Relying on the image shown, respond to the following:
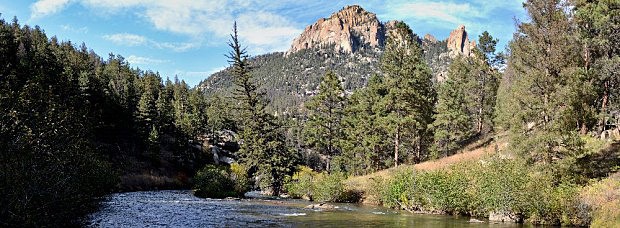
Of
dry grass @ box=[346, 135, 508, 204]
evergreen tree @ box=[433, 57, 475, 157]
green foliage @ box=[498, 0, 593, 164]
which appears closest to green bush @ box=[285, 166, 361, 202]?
dry grass @ box=[346, 135, 508, 204]

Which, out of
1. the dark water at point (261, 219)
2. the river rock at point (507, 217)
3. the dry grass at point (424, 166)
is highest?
the dry grass at point (424, 166)

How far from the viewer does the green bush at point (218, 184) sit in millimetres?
54125

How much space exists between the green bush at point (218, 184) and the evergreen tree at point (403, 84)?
1904 centimetres

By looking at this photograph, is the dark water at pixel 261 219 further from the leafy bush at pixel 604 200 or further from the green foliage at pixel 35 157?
the leafy bush at pixel 604 200

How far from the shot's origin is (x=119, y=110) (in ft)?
335

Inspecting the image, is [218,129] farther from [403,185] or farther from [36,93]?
[36,93]

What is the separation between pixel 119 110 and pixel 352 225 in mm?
88249

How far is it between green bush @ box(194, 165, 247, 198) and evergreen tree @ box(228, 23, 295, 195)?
340 centimetres

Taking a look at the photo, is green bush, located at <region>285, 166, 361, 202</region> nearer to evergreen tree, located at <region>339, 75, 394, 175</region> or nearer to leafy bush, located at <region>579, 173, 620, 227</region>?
evergreen tree, located at <region>339, 75, 394, 175</region>

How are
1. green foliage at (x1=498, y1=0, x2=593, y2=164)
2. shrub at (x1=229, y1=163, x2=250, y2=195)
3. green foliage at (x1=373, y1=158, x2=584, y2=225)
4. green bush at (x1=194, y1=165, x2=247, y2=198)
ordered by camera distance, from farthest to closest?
1. shrub at (x1=229, y1=163, x2=250, y2=195)
2. green bush at (x1=194, y1=165, x2=247, y2=198)
3. green foliage at (x1=498, y1=0, x2=593, y2=164)
4. green foliage at (x1=373, y1=158, x2=584, y2=225)

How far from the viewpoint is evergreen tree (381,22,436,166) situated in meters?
56.2

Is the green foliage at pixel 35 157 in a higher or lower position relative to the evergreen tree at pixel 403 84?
lower

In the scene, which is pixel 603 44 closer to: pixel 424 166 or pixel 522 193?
pixel 522 193

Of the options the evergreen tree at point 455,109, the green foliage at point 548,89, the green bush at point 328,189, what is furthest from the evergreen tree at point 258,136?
the green foliage at point 548,89
